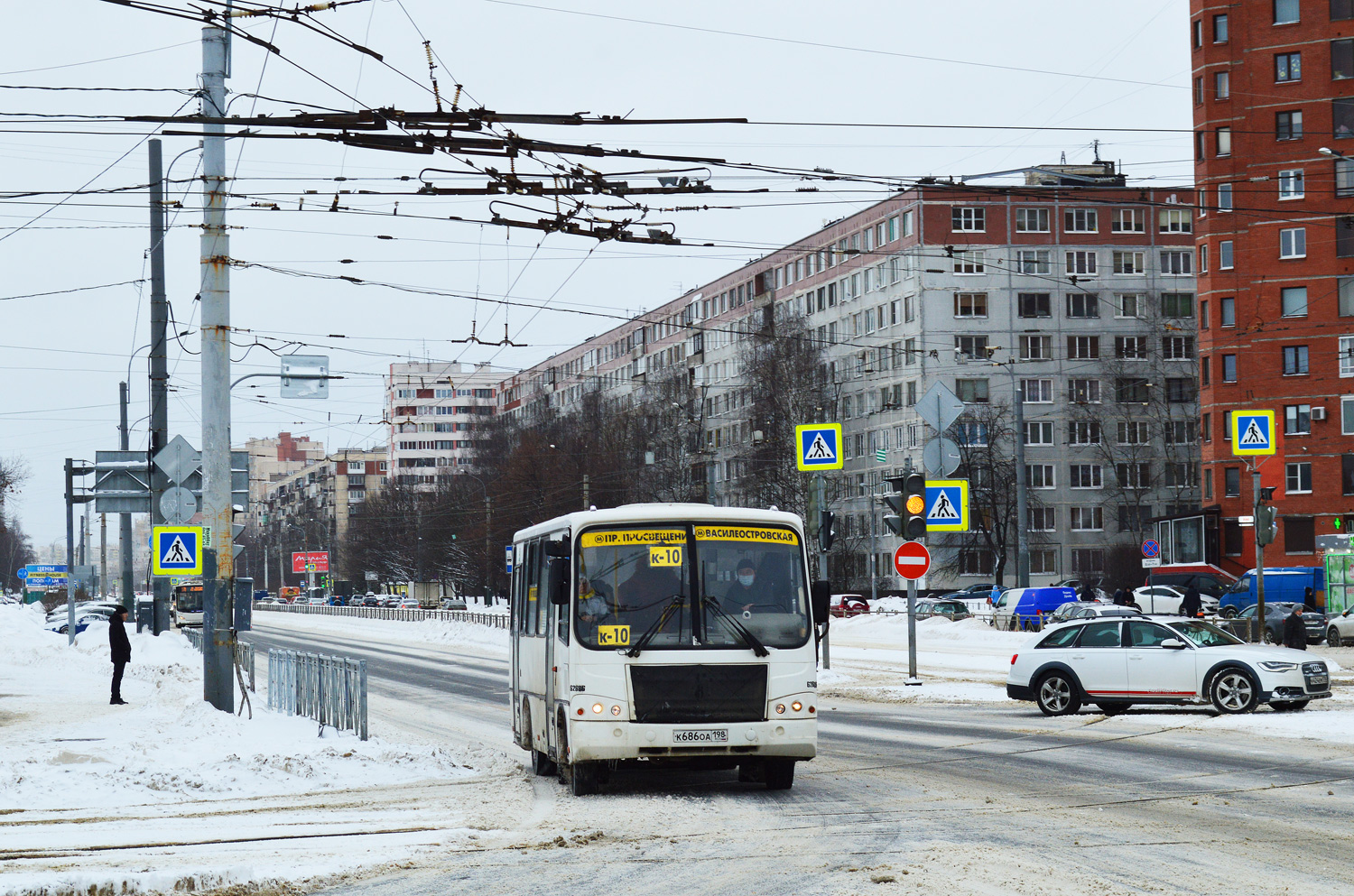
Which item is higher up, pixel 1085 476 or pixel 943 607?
pixel 1085 476

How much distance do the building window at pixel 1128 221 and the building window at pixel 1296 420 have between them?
74.9ft

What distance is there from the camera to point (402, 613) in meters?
81.1

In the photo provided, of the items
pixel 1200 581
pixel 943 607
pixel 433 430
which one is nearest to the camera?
pixel 1200 581

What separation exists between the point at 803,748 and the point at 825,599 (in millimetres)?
1347

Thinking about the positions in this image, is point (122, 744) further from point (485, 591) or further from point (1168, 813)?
point (485, 591)

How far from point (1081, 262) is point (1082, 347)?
481cm

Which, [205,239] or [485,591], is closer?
[205,239]

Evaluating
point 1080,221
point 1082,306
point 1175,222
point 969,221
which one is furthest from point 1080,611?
point 1175,222

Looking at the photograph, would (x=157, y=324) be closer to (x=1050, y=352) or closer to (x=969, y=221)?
(x=969, y=221)

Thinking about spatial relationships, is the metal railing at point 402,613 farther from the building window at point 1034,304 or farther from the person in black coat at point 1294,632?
the person in black coat at point 1294,632

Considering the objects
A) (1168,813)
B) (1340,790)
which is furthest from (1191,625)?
(1168,813)

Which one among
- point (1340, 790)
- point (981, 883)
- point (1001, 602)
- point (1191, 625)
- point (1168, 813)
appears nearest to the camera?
point (981, 883)

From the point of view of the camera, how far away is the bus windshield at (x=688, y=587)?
13.9 meters

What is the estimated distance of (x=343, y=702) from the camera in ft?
61.4
